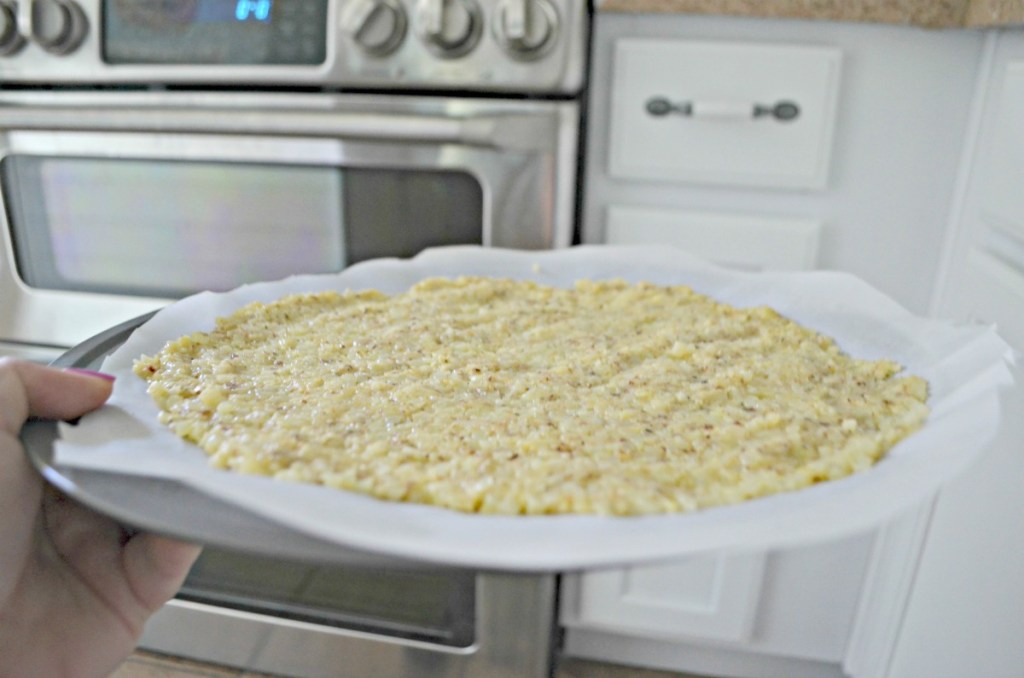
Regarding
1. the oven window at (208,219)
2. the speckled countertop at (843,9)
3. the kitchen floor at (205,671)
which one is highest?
the speckled countertop at (843,9)

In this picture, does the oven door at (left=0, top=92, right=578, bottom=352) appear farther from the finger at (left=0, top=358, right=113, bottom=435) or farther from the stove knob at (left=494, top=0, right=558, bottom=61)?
the finger at (left=0, top=358, right=113, bottom=435)

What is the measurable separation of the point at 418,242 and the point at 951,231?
723 millimetres

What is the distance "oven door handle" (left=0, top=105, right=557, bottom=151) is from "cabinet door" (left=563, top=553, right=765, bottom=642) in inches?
27.2

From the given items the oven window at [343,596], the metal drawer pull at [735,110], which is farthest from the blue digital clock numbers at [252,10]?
the oven window at [343,596]

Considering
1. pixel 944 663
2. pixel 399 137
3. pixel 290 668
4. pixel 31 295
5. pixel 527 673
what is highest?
pixel 399 137

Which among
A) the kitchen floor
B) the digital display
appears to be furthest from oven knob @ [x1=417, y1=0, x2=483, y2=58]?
the kitchen floor

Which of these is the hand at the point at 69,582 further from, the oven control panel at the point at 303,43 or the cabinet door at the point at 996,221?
the cabinet door at the point at 996,221

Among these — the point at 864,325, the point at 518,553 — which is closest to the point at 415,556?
the point at 518,553

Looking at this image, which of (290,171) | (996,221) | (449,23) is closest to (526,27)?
(449,23)

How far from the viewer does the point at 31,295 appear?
1.21m

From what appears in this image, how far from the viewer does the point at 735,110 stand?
38.2 inches

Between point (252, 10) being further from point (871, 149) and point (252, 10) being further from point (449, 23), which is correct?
point (871, 149)

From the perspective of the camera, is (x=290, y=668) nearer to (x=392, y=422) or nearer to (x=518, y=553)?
(x=392, y=422)

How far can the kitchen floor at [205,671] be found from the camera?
136 cm
